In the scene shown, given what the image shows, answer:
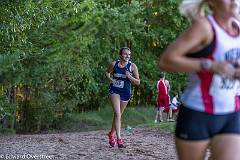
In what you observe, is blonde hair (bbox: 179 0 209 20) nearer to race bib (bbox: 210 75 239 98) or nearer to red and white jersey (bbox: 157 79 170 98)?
race bib (bbox: 210 75 239 98)

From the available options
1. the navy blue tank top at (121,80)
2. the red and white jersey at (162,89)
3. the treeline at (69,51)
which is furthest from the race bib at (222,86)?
the red and white jersey at (162,89)

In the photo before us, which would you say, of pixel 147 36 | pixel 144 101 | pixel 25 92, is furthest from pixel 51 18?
pixel 144 101

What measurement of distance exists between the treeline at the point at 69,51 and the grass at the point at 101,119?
18.3 inches

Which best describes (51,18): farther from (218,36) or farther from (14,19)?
(218,36)

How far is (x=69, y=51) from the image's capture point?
42.6ft

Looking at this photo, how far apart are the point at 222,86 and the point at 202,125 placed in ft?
0.98

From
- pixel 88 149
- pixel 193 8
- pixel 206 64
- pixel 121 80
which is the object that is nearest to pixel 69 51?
pixel 121 80

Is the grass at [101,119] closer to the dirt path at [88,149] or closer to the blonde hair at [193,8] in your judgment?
the dirt path at [88,149]

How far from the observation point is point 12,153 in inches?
373

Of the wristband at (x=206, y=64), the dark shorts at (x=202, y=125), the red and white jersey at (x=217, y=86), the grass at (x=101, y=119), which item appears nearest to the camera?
the wristband at (x=206, y=64)

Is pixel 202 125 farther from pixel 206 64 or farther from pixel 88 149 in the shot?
pixel 88 149

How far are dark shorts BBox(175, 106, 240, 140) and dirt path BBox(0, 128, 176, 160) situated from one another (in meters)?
5.46

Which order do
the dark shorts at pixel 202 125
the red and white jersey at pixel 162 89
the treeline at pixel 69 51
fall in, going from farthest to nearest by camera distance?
the red and white jersey at pixel 162 89 → the treeline at pixel 69 51 → the dark shorts at pixel 202 125

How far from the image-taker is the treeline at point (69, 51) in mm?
8062
